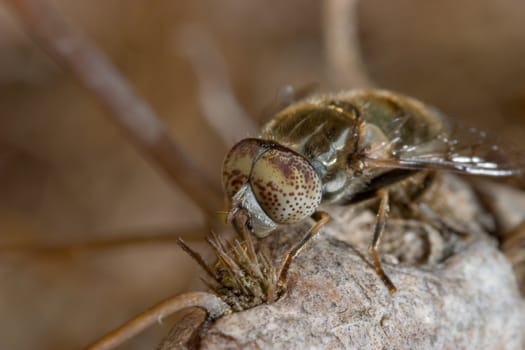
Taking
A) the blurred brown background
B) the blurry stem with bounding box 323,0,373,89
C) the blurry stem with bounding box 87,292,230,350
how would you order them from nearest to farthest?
1. the blurry stem with bounding box 87,292,230,350
2. the blurry stem with bounding box 323,0,373,89
3. the blurred brown background

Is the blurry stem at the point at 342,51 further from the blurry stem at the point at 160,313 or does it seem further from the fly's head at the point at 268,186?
the blurry stem at the point at 160,313

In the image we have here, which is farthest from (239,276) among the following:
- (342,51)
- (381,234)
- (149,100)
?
(149,100)

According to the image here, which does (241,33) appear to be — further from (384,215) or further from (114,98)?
(384,215)

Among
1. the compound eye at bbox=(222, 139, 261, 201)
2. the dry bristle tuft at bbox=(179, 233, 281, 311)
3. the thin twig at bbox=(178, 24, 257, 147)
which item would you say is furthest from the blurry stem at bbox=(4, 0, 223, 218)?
the dry bristle tuft at bbox=(179, 233, 281, 311)

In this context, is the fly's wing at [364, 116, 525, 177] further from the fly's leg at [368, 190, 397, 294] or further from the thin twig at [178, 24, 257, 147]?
the thin twig at [178, 24, 257, 147]

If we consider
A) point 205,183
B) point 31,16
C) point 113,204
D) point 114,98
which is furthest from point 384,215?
point 113,204

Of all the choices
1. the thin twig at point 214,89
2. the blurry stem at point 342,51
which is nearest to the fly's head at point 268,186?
the thin twig at point 214,89
